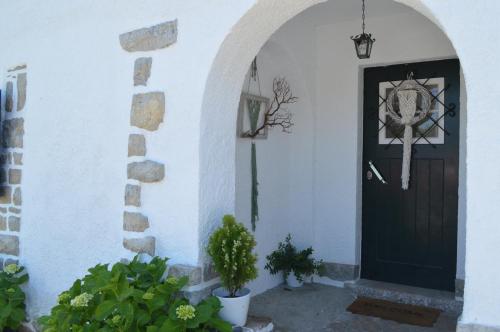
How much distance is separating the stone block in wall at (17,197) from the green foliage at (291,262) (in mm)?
1989

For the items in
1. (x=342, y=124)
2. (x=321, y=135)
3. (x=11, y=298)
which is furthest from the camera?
(x=321, y=135)

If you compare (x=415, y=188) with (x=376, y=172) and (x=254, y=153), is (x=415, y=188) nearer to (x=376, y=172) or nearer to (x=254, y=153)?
(x=376, y=172)

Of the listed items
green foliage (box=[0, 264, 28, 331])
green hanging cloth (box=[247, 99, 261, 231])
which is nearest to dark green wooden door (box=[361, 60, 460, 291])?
green hanging cloth (box=[247, 99, 261, 231])

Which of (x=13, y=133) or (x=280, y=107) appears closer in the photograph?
(x=13, y=133)

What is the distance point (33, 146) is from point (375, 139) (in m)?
2.76

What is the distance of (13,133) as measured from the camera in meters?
3.62

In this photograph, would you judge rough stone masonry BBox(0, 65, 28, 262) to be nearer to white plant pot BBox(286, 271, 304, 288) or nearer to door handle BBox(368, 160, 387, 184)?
white plant pot BBox(286, 271, 304, 288)

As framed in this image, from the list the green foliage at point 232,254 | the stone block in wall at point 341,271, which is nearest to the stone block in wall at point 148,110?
the green foliage at point 232,254

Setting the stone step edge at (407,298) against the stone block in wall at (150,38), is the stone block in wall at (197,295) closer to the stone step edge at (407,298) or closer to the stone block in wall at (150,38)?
the stone block in wall at (150,38)

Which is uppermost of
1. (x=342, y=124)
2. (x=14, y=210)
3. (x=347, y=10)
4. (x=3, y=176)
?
(x=347, y=10)

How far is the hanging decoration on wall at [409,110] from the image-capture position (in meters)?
3.93

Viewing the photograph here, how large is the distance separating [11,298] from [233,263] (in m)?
1.73

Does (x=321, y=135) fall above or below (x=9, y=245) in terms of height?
above

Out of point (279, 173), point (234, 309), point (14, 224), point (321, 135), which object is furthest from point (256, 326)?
point (321, 135)
